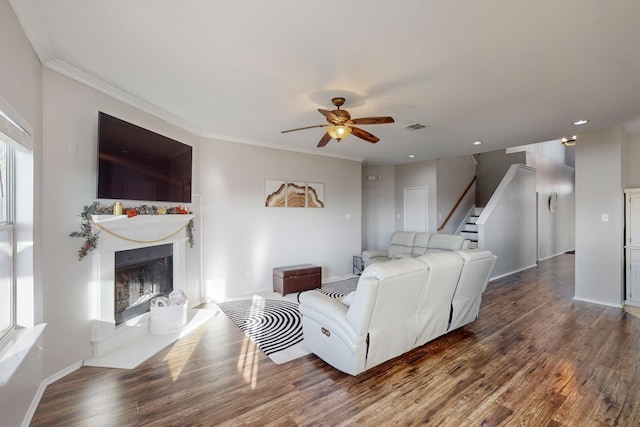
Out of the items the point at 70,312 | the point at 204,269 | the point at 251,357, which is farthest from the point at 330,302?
the point at 204,269

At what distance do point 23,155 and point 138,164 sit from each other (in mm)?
1049

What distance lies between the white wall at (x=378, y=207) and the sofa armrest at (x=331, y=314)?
4.89 m

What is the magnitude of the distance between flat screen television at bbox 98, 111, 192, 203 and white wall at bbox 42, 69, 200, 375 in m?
0.10

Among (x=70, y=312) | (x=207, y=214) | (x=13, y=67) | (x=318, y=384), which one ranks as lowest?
(x=318, y=384)

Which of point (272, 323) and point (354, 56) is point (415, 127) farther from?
point (272, 323)

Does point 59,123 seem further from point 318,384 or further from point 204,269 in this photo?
point 318,384

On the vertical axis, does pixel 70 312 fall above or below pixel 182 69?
below

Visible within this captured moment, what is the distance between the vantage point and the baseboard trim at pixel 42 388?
6.32 feet

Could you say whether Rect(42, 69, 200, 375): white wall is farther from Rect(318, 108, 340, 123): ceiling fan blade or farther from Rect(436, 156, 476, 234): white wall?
Rect(436, 156, 476, 234): white wall

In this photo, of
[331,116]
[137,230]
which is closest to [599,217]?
[331,116]

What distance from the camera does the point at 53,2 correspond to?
1.77 metres

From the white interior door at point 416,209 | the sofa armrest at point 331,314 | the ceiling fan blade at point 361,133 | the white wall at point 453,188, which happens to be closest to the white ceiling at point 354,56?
the ceiling fan blade at point 361,133

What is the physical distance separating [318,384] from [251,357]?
2.59ft

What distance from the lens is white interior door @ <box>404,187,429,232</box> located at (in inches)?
273
